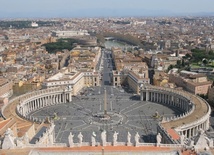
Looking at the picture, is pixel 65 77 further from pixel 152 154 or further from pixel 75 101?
pixel 152 154

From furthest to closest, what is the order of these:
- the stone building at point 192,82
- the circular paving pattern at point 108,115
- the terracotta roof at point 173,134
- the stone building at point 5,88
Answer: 1. the stone building at point 5,88
2. the stone building at point 192,82
3. the circular paving pattern at point 108,115
4. the terracotta roof at point 173,134

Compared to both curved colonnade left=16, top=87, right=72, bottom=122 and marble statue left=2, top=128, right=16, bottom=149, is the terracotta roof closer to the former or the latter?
marble statue left=2, top=128, right=16, bottom=149

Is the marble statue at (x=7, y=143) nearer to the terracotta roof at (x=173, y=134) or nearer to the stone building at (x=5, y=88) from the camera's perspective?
the terracotta roof at (x=173, y=134)

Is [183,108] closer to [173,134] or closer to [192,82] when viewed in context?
[192,82]

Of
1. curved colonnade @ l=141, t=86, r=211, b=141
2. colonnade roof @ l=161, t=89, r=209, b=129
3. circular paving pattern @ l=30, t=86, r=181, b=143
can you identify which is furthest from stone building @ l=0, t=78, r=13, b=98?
colonnade roof @ l=161, t=89, r=209, b=129

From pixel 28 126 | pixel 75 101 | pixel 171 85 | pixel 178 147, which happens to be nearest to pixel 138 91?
pixel 171 85

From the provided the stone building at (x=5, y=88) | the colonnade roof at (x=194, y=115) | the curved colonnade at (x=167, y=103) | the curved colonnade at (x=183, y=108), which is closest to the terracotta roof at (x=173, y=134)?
the curved colonnade at (x=167, y=103)

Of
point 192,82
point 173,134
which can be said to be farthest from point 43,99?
point 173,134
